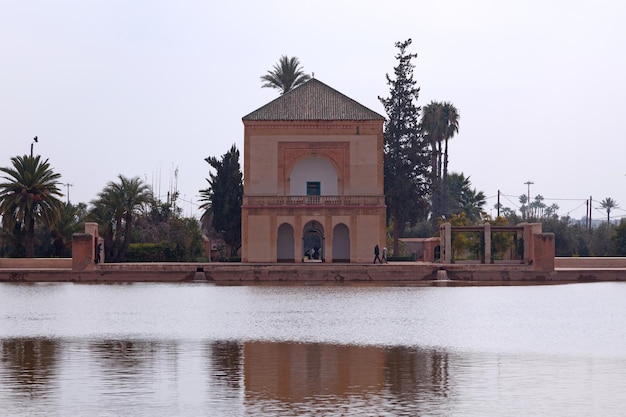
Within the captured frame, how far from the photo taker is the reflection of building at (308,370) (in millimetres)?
13000

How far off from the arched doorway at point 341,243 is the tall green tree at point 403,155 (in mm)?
8196

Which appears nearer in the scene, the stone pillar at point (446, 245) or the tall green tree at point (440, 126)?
the stone pillar at point (446, 245)

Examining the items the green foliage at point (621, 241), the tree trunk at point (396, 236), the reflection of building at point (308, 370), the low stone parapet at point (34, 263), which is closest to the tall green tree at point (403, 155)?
the tree trunk at point (396, 236)

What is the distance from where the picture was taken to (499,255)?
5469 cm

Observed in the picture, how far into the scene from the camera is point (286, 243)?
1916 inches

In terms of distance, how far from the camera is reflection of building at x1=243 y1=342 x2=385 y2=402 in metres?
13.0

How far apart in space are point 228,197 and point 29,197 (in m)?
12.7

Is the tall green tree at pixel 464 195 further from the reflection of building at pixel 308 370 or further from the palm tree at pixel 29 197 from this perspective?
the reflection of building at pixel 308 370

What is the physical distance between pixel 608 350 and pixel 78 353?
8.62 m

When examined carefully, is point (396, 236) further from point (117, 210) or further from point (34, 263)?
point (34, 263)

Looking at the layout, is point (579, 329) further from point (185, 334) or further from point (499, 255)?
point (499, 255)

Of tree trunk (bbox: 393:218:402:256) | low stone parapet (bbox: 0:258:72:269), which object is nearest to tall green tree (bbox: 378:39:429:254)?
tree trunk (bbox: 393:218:402:256)

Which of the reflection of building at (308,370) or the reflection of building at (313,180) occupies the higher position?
the reflection of building at (313,180)

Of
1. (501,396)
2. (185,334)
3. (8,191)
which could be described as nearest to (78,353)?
(185,334)
